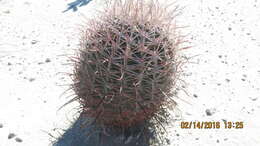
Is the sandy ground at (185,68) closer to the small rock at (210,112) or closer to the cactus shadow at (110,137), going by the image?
the small rock at (210,112)

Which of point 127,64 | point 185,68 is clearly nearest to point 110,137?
point 127,64

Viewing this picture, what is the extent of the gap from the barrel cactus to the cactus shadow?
35 centimetres

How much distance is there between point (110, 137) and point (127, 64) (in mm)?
Result: 1056

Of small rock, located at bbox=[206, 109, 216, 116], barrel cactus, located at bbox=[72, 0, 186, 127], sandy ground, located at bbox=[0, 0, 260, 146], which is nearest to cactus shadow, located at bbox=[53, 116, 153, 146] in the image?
sandy ground, located at bbox=[0, 0, 260, 146]

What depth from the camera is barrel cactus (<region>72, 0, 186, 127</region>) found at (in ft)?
10.9

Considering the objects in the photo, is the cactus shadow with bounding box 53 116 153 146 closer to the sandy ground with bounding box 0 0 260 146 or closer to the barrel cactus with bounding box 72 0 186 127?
the sandy ground with bounding box 0 0 260 146

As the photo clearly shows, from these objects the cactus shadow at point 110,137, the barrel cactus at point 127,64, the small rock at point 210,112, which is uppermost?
the barrel cactus at point 127,64

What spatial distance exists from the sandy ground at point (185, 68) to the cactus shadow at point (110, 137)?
0.24 m

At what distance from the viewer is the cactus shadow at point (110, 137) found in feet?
13.1

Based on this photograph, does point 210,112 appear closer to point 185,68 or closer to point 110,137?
point 185,68

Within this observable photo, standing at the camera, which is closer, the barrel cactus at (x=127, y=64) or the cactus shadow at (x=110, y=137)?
the barrel cactus at (x=127, y=64)

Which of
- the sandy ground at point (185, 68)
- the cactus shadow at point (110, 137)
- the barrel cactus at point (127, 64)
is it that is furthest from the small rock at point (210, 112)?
the barrel cactus at point (127, 64)

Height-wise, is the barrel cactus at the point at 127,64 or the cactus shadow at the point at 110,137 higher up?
the barrel cactus at the point at 127,64

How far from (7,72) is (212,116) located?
2694 mm
